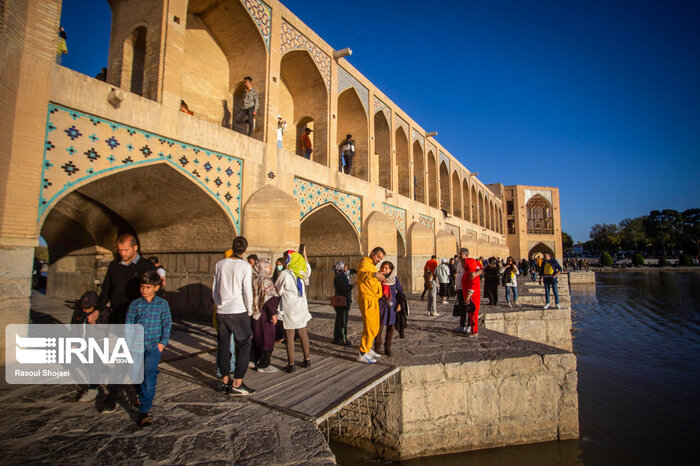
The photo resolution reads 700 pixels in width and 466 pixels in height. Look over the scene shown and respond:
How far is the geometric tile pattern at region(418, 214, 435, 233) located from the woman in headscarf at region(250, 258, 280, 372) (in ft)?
34.6

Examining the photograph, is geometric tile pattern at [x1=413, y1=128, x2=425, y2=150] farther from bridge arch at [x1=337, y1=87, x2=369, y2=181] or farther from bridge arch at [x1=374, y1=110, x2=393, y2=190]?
bridge arch at [x1=337, y1=87, x2=369, y2=181]

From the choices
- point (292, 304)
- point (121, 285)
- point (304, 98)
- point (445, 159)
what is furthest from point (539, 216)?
point (121, 285)

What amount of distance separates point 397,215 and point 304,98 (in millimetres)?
4917

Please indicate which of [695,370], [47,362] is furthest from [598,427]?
[47,362]

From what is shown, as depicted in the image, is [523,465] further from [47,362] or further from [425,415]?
[47,362]

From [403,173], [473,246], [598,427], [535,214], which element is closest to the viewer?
[598,427]

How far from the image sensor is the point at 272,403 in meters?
2.88

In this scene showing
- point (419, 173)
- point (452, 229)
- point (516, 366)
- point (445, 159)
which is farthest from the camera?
point (452, 229)

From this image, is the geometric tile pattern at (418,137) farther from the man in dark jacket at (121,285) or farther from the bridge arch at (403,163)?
the man in dark jacket at (121,285)

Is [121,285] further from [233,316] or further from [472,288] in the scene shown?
[472,288]

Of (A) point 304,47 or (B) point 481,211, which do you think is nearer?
(A) point 304,47

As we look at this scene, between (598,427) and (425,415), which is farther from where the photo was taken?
(598,427)

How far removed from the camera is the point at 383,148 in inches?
486

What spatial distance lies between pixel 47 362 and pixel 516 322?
7.50m
